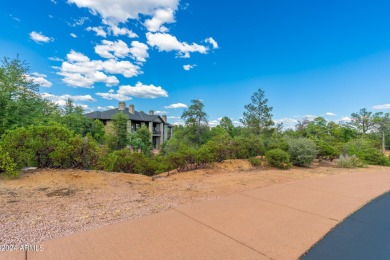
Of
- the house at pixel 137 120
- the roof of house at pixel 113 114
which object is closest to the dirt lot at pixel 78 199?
the house at pixel 137 120

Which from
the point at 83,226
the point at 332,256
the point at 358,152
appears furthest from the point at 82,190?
the point at 358,152

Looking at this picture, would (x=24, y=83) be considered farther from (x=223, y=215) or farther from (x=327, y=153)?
(x=327, y=153)

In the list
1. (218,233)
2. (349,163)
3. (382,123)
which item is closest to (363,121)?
(382,123)

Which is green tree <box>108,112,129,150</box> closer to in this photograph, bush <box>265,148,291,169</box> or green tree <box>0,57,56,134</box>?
green tree <box>0,57,56,134</box>

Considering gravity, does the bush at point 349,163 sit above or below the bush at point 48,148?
below

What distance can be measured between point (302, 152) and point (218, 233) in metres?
9.29

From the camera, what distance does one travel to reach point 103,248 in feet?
8.01

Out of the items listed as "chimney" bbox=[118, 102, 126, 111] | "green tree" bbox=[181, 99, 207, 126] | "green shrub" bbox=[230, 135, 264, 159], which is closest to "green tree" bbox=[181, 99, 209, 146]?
"green tree" bbox=[181, 99, 207, 126]

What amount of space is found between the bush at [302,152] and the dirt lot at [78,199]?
557 cm

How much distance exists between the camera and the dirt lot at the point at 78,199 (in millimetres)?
2943

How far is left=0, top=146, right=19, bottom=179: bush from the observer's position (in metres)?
5.11

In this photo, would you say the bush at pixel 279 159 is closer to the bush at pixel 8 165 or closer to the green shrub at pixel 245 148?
the green shrub at pixel 245 148

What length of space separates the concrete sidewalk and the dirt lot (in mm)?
369

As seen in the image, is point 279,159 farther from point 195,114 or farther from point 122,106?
point 122,106
